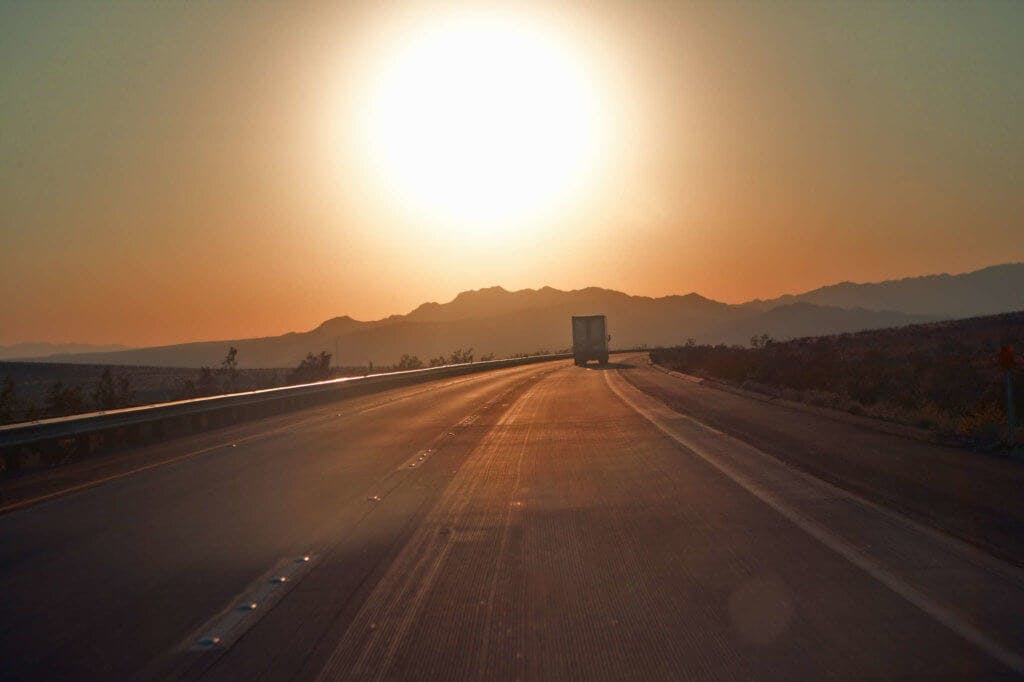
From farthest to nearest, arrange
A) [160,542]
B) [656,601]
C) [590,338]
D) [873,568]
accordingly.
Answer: [590,338] → [160,542] → [873,568] → [656,601]

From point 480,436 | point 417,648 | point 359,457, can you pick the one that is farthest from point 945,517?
point 480,436

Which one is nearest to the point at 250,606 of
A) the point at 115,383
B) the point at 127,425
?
the point at 127,425

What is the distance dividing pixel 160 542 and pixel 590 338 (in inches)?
2501

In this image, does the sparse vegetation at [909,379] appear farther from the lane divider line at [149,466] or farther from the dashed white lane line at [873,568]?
the lane divider line at [149,466]

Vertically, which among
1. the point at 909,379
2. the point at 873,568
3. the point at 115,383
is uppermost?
the point at 115,383

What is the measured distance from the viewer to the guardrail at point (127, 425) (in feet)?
56.9

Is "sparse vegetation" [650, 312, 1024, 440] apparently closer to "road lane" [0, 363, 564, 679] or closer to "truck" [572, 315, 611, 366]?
"road lane" [0, 363, 564, 679]

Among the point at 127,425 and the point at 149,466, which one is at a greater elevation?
the point at 127,425

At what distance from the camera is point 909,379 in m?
26.5

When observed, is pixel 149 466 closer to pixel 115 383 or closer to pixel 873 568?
pixel 873 568

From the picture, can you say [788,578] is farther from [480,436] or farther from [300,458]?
[480,436]

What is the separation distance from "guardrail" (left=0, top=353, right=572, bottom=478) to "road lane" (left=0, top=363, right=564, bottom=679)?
172 cm

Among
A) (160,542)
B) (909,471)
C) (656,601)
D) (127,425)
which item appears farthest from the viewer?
(127,425)

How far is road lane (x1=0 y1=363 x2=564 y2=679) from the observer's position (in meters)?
6.28
